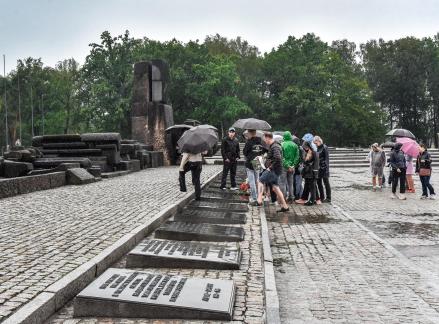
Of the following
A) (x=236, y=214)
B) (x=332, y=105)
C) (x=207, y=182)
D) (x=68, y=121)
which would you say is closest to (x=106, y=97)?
(x=68, y=121)

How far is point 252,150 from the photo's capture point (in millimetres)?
12688

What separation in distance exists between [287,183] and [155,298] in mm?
10418

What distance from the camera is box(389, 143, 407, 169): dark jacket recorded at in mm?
15977

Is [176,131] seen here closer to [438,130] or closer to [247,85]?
[247,85]

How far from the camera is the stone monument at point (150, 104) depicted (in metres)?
28.8

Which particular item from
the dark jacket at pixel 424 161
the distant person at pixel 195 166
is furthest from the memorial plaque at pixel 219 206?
the dark jacket at pixel 424 161

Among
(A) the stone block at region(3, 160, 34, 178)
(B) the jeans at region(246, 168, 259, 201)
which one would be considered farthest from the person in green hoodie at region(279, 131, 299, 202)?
(A) the stone block at region(3, 160, 34, 178)

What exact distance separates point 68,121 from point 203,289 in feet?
199

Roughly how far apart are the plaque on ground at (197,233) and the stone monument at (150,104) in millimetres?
20629

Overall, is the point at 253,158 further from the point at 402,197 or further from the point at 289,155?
the point at 402,197

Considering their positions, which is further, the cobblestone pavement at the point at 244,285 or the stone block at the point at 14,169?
the stone block at the point at 14,169

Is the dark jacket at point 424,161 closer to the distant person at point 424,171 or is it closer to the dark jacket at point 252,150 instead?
the distant person at point 424,171

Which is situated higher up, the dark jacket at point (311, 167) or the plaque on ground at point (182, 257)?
the dark jacket at point (311, 167)

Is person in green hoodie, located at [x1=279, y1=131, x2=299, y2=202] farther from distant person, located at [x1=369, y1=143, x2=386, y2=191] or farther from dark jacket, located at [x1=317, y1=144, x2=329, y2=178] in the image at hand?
distant person, located at [x1=369, y1=143, x2=386, y2=191]
